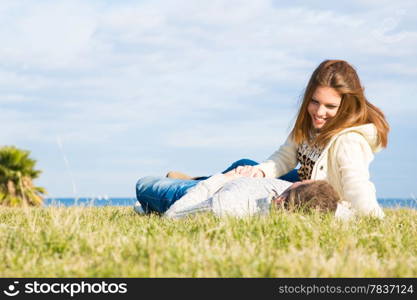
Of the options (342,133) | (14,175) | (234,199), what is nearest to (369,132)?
(342,133)

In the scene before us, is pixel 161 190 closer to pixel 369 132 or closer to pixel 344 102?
pixel 344 102

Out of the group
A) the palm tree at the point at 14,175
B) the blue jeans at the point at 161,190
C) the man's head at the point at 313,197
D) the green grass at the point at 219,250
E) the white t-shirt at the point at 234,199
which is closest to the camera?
the green grass at the point at 219,250

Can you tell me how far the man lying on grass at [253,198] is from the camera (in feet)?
18.9

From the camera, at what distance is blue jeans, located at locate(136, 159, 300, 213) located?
24.9 feet

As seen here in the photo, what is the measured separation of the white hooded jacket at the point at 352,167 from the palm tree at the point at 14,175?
72.2 ft

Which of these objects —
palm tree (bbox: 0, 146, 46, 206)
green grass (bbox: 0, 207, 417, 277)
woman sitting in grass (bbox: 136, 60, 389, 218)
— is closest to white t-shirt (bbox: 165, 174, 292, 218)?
green grass (bbox: 0, 207, 417, 277)

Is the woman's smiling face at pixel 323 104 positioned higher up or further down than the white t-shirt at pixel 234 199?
higher up

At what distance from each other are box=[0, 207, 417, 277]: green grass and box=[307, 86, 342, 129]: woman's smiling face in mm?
1763

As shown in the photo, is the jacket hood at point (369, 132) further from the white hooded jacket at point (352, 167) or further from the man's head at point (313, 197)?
the man's head at point (313, 197)

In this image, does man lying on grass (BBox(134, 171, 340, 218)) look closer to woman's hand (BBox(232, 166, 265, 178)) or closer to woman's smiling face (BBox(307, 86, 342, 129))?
woman's hand (BBox(232, 166, 265, 178))

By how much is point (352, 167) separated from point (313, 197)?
3.22ft

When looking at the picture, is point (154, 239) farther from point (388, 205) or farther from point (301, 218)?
point (388, 205)

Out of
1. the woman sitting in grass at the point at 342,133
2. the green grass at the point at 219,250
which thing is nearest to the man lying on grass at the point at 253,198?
the green grass at the point at 219,250

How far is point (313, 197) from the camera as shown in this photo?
5715mm
